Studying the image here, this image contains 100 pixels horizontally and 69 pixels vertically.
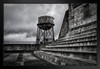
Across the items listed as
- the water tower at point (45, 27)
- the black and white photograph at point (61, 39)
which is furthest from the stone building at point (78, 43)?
the water tower at point (45, 27)

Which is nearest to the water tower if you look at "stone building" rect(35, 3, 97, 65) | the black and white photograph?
the black and white photograph

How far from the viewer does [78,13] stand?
564 centimetres

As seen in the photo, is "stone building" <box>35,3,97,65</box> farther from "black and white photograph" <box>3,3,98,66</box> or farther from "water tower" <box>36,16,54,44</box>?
"water tower" <box>36,16,54,44</box>

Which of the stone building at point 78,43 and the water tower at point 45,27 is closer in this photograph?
the stone building at point 78,43

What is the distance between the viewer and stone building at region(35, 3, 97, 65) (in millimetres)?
2456

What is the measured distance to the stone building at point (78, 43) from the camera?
8.06ft

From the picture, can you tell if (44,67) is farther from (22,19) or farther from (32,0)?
(22,19)

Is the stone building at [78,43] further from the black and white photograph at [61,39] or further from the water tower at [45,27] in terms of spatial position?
the water tower at [45,27]

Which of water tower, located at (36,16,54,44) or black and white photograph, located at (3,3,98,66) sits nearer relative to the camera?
black and white photograph, located at (3,3,98,66)

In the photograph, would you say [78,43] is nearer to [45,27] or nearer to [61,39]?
[61,39]

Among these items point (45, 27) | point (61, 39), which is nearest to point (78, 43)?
point (61, 39)

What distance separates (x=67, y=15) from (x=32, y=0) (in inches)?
171

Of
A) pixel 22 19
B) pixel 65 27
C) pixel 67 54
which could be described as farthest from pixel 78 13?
pixel 67 54

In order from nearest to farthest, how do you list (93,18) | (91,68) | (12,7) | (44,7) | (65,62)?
(91,68), (65,62), (93,18), (12,7), (44,7)
